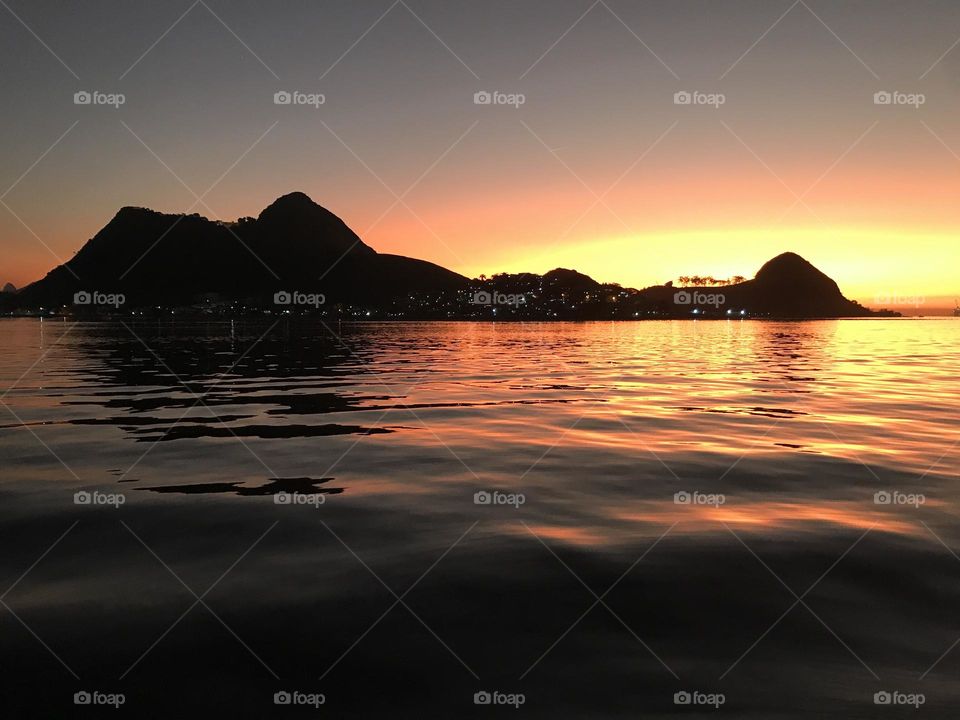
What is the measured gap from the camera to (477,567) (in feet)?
26.3

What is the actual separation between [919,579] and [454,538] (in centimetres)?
558

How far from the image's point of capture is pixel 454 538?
29.8 ft

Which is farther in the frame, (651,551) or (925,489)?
(925,489)

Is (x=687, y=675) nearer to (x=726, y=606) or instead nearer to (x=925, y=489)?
(x=726, y=606)

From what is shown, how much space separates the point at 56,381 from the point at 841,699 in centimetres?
3226

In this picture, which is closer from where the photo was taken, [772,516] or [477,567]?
[477,567]

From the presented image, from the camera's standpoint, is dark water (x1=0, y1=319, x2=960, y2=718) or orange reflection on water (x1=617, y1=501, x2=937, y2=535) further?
orange reflection on water (x1=617, y1=501, x2=937, y2=535)

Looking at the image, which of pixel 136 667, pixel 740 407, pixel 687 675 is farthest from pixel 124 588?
pixel 740 407

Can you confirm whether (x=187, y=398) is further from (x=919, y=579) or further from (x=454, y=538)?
(x=919, y=579)

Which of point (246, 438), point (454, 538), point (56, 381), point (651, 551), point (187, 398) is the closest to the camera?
point (651, 551)

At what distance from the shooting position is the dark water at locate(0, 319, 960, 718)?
5.47 m

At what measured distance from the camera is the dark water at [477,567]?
5473mm

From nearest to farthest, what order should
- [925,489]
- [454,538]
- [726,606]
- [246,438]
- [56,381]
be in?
1. [726,606]
2. [454,538]
3. [925,489]
4. [246,438]
5. [56,381]

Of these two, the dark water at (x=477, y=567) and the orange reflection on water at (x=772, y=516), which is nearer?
the dark water at (x=477, y=567)
